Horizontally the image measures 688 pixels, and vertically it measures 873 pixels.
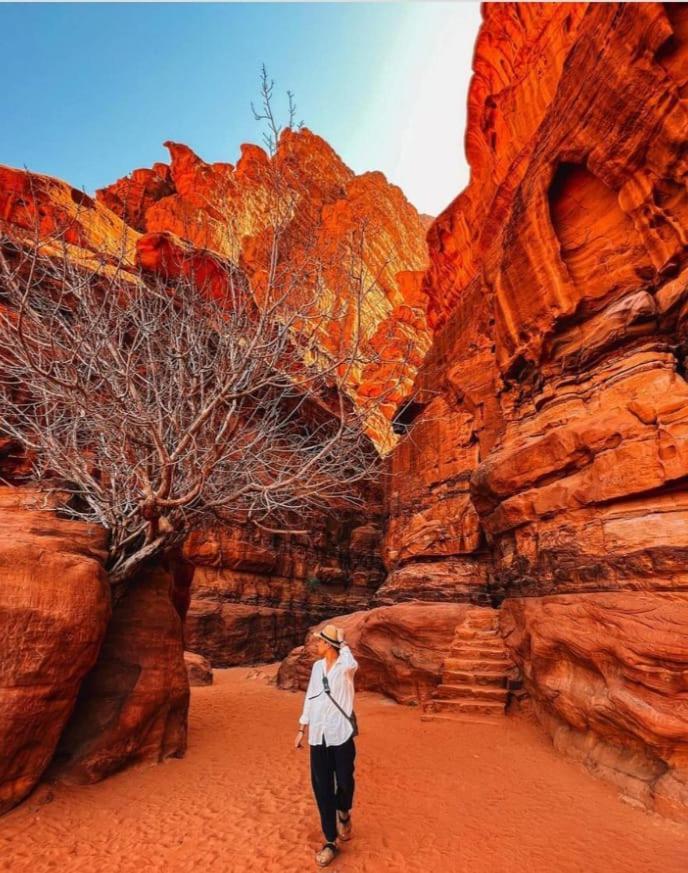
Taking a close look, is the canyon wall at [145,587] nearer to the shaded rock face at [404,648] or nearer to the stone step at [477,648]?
the shaded rock face at [404,648]

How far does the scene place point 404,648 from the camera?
1105 centimetres

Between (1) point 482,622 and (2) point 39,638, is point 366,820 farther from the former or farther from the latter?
(1) point 482,622

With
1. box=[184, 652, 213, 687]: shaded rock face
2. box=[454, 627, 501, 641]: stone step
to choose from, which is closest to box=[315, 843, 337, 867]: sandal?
box=[454, 627, 501, 641]: stone step

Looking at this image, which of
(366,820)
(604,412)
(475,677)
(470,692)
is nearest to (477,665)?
(475,677)

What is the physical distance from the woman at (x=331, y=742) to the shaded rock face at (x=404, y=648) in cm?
688

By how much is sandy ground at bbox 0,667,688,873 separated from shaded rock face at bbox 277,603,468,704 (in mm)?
3578

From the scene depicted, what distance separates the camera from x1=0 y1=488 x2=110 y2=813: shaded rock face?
4277 mm

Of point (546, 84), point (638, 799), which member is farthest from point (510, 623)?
point (546, 84)

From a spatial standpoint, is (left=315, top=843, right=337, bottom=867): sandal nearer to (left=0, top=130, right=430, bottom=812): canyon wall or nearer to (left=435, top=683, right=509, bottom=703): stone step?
(left=0, top=130, right=430, bottom=812): canyon wall

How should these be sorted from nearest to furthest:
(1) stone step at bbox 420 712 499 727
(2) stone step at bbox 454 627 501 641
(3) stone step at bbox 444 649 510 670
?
(1) stone step at bbox 420 712 499 727
(3) stone step at bbox 444 649 510 670
(2) stone step at bbox 454 627 501 641

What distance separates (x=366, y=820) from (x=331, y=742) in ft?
4.96

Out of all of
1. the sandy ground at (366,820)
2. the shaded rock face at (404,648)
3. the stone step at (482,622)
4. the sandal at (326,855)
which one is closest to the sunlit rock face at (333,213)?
the shaded rock face at (404,648)

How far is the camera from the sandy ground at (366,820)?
12.1 feet

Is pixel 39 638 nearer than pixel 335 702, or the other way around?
pixel 335 702
